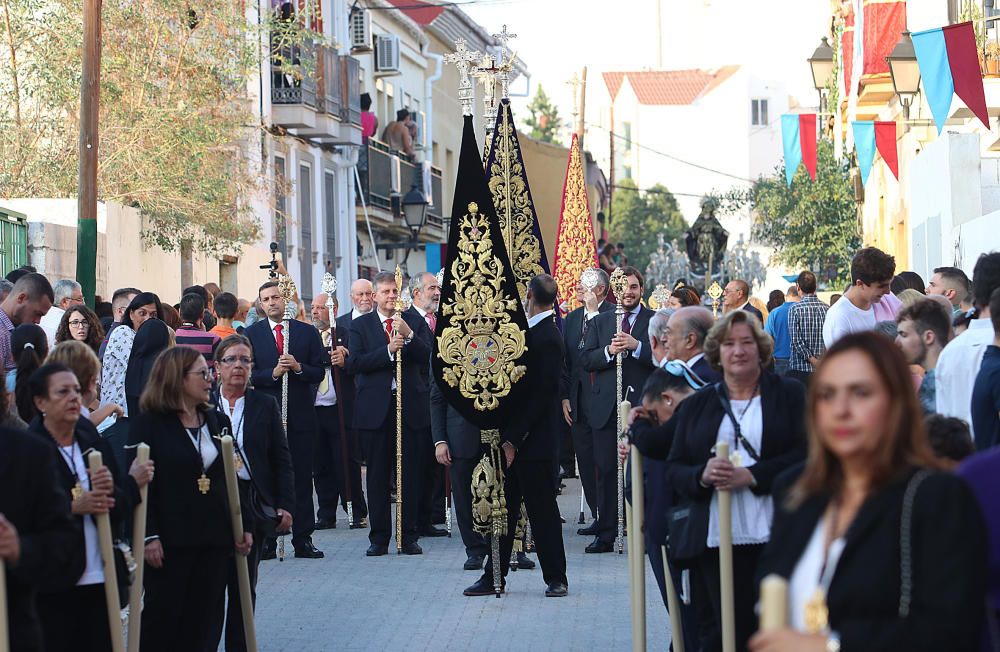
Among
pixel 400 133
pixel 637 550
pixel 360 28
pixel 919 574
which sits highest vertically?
pixel 360 28

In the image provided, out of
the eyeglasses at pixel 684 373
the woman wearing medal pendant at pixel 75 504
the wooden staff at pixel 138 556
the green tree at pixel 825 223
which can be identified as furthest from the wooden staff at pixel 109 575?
the green tree at pixel 825 223

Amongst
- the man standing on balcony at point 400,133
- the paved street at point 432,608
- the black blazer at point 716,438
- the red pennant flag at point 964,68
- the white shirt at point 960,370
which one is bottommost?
the paved street at point 432,608

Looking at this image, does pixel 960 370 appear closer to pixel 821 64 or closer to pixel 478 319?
pixel 478 319

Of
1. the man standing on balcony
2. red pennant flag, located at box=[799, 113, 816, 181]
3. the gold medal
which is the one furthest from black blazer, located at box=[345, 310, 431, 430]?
the man standing on balcony

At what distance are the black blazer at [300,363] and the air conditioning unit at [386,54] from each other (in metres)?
27.9

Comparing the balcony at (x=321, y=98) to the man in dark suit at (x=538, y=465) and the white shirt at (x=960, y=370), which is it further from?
the white shirt at (x=960, y=370)

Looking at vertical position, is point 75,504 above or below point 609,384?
below

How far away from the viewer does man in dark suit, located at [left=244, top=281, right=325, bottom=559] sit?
12508 mm

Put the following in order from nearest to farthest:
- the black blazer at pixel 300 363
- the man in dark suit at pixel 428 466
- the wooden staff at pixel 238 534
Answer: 1. the wooden staff at pixel 238 534
2. the black blazer at pixel 300 363
3. the man in dark suit at pixel 428 466

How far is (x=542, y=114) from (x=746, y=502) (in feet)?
309

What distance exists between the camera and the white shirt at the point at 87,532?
636cm

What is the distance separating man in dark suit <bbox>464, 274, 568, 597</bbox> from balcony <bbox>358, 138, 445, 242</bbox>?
1135 inches

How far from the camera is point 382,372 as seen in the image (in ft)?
43.4

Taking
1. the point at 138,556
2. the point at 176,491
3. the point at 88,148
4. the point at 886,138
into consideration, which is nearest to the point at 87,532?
the point at 138,556
